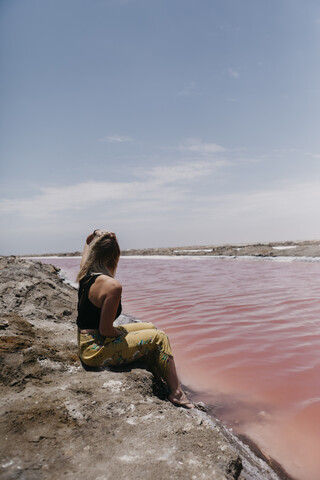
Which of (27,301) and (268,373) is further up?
(27,301)

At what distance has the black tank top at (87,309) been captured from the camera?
276 cm

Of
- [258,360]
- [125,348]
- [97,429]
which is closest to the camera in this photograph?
[97,429]

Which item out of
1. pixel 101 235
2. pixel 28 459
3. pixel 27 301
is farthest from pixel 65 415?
pixel 27 301

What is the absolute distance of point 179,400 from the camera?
8.47 feet

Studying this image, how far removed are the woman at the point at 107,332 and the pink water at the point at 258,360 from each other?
74 centimetres

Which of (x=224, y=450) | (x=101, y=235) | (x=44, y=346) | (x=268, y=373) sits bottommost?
(x=268, y=373)

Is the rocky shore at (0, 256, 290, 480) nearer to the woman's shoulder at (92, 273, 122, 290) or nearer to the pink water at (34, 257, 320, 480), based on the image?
the pink water at (34, 257, 320, 480)

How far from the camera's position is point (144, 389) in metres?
2.53

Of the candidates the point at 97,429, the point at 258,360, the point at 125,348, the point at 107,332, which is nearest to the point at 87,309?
the point at 107,332

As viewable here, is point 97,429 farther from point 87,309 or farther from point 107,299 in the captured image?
point 87,309

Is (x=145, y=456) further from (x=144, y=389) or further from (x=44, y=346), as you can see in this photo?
(x=44, y=346)

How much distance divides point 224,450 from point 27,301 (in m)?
4.54

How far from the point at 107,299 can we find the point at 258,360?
7.45ft

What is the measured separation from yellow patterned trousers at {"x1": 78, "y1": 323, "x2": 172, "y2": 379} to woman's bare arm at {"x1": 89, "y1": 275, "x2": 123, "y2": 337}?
14 centimetres
